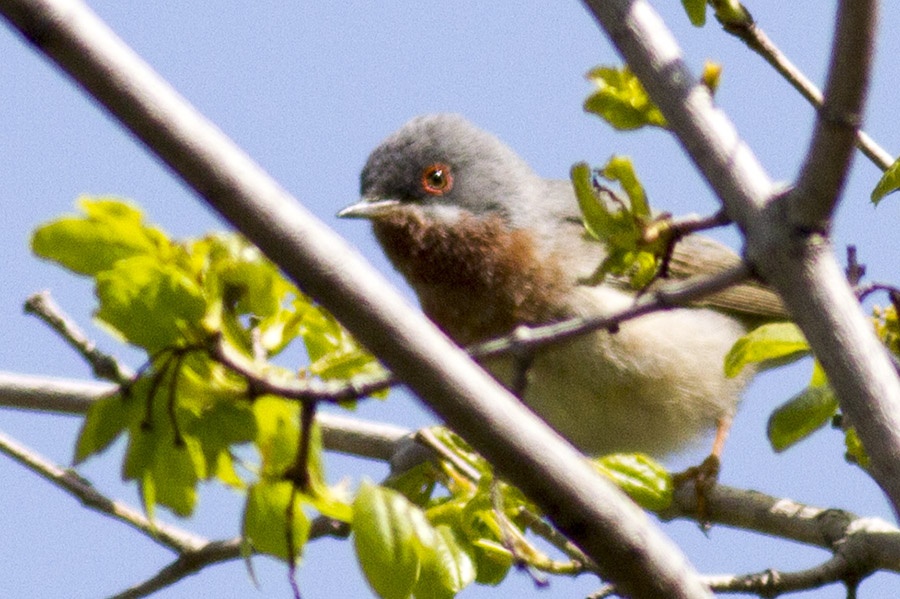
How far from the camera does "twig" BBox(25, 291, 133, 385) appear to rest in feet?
7.32

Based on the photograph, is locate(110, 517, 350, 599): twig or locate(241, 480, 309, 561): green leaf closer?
locate(241, 480, 309, 561): green leaf

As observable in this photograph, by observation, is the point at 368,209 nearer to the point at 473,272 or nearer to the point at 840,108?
the point at 473,272

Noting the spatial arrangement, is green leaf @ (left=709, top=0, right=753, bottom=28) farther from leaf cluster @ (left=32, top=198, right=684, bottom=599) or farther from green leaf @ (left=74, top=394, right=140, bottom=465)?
green leaf @ (left=74, top=394, right=140, bottom=465)

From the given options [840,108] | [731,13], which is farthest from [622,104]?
[840,108]

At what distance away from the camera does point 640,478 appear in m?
2.77

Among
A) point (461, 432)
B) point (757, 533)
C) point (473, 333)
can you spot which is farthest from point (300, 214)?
point (473, 333)

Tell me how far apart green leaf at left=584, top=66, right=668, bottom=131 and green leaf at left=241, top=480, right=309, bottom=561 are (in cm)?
160

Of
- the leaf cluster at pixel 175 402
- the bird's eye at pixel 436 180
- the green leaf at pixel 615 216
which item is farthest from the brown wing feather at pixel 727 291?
the leaf cluster at pixel 175 402

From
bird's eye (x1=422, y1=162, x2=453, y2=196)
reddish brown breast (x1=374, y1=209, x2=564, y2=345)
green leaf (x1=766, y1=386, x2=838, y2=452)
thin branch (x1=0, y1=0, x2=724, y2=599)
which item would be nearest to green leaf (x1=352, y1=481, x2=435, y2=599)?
thin branch (x1=0, y1=0, x2=724, y2=599)

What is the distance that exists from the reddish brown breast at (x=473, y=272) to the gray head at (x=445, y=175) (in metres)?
0.13

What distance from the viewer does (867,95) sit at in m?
1.96

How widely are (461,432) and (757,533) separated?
2.86 meters

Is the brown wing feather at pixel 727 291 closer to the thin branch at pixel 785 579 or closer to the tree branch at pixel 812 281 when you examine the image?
the thin branch at pixel 785 579

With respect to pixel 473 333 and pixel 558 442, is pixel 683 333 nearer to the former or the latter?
pixel 473 333
